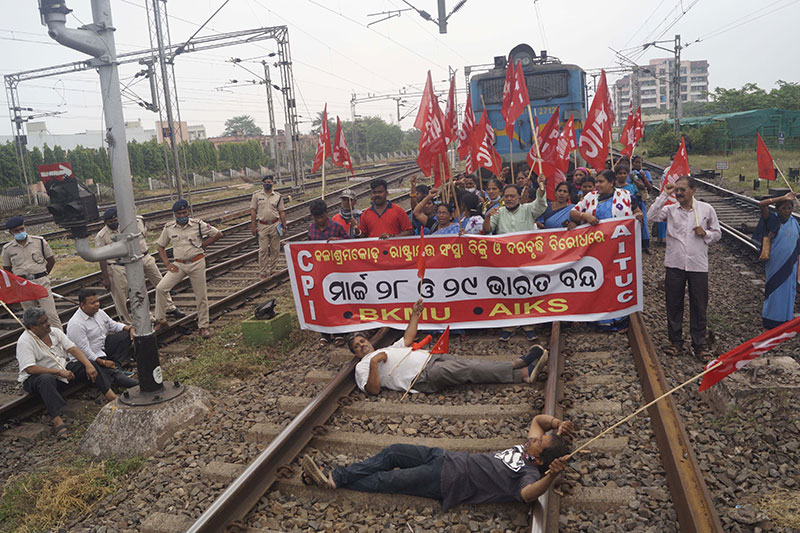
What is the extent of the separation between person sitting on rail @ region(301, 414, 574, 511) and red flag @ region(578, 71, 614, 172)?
5.89m

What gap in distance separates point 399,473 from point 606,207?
4660 millimetres

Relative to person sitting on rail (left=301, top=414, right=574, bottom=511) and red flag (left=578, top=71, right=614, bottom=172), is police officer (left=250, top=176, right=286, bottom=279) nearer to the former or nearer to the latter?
red flag (left=578, top=71, right=614, bottom=172)

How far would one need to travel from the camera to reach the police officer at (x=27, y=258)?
8.07 metres

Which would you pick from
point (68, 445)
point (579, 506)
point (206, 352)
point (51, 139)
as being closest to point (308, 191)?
point (206, 352)

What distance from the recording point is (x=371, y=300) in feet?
23.3

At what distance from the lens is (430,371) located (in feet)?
18.8

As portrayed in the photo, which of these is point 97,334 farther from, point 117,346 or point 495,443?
point 495,443

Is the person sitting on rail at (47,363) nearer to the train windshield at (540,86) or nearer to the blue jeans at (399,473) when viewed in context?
the blue jeans at (399,473)

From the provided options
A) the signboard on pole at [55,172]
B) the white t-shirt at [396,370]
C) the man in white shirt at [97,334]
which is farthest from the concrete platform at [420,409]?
the signboard on pole at [55,172]

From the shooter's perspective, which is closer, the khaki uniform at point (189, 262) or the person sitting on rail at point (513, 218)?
the person sitting on rail at point (513, 218)

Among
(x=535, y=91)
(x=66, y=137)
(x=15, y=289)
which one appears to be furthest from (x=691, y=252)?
(x=66, y=137)

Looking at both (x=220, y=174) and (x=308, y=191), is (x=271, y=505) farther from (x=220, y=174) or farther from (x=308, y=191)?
(x=220, y=174)

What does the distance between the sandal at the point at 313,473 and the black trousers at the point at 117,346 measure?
3982 mm

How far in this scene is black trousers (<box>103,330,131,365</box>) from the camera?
7.23 meters
